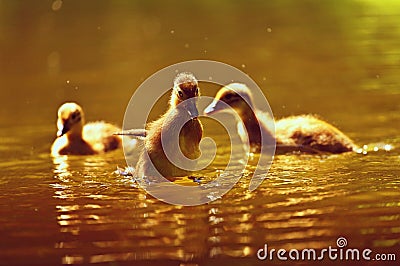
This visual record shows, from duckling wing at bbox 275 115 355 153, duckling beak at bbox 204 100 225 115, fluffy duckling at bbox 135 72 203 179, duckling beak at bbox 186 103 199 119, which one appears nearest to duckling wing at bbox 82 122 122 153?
duckling beak at bbox 204 100 225 115

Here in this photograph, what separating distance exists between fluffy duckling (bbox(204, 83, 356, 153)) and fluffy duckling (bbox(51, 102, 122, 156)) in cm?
106

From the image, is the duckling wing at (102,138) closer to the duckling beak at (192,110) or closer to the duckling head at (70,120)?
the duckling head at (70,120)

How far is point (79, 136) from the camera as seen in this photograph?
8.19 m

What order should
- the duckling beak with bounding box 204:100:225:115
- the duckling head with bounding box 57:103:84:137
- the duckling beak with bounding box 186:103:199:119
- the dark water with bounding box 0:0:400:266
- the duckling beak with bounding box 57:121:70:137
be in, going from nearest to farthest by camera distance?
the dark water with bounding box 0:0:400:266 → the duckling beak with bounding box 186:103:199:119 → the duckling beak with bounding box 204:100:225:115 → the duckling beak with bounding box 57:121:70:137 → the duckling head with bounding box 57:103:84:137

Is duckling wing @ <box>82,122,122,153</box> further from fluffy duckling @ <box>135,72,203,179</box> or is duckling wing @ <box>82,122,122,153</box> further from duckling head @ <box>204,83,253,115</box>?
fluffy duckling @ <box>135,72,203,179</box>

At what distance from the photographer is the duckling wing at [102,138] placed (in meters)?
8.04

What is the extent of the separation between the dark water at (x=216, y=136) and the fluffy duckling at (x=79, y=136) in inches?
6.6

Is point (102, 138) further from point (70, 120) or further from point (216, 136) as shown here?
point (216, 136)

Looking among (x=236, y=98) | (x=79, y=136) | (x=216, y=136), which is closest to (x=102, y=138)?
(x=79, y=136)

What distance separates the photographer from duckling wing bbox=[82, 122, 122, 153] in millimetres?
8039

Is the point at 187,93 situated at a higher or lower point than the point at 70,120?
lower

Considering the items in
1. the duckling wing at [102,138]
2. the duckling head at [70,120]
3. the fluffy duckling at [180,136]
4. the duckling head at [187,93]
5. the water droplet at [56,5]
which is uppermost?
the water droplet at [56,5]

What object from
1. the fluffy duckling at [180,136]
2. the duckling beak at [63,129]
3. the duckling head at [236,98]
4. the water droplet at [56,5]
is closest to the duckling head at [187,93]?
the fluffy duckling at [180,136]

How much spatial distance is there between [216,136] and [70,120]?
1.41 metres
